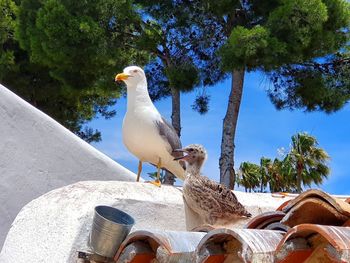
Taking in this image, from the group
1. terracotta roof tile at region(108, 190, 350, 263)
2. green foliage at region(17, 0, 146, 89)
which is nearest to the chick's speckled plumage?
terracotta roof tile at region(108, 190, 350, 263)

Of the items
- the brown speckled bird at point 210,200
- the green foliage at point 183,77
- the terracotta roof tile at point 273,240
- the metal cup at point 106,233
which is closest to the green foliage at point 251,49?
the green foliage at point 183,77

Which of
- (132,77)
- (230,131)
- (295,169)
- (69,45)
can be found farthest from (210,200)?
(295,169)

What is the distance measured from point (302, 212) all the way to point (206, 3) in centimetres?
1013

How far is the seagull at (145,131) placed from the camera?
355 centimetres

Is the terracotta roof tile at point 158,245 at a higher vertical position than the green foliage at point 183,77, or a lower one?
lower

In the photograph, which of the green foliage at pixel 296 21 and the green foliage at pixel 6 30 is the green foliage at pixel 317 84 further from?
the green foliage at pixel 6 30

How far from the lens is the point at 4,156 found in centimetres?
449

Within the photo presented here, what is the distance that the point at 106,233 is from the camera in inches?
93.8

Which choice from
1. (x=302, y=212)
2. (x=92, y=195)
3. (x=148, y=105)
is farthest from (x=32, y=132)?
(x=302, y=212)

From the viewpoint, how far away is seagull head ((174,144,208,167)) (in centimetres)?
322

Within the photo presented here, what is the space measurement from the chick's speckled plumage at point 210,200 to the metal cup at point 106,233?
0.54 metres

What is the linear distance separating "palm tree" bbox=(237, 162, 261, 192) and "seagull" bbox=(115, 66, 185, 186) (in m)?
17.5

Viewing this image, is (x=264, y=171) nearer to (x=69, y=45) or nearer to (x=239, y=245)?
(x=69, y=45)

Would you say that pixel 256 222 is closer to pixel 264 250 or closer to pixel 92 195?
pixel 264 250
